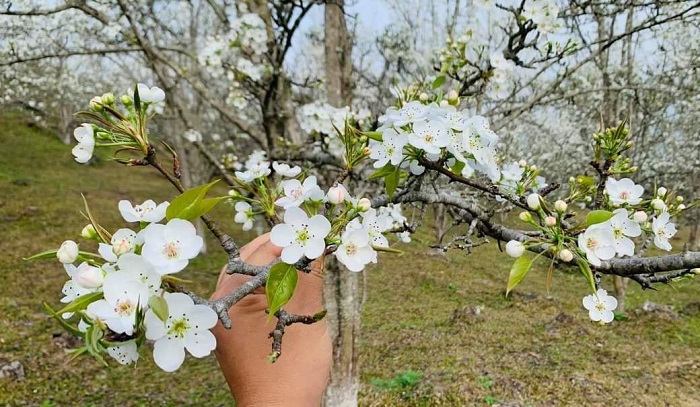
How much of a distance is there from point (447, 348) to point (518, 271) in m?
5.46

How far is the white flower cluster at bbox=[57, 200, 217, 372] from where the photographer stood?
718 mm

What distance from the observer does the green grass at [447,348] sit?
461 cm

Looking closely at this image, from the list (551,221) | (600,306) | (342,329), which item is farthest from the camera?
(342,329)

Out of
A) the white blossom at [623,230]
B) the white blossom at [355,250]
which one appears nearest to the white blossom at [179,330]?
the white blossom at [355,250]

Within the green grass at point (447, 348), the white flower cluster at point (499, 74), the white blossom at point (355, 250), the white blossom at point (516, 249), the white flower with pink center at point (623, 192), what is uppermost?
the white flower cluster at point (499, 74)

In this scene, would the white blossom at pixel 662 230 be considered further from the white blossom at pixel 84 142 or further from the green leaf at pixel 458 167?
the white blossom at pixel 84 142

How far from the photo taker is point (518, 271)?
34.7 inches

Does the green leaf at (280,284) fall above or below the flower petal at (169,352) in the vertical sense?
above

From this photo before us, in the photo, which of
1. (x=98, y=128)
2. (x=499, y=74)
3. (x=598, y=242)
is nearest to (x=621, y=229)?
(x=598, y=242)

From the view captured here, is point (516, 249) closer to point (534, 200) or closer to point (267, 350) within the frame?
point (534, 200)

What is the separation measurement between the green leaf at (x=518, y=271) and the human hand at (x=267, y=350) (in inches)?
18.9

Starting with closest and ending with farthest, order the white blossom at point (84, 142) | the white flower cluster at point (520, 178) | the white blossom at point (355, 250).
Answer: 1. the white blossom at point (355, 250)
2. the white blossom at point (84, 142)
3. the white flower cluster at point (520, 178)

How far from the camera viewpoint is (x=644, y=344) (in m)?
6.41

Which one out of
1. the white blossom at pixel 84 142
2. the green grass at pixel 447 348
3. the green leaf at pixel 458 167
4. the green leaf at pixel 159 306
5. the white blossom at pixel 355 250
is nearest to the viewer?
→ the green leaf at pixel 159 306
